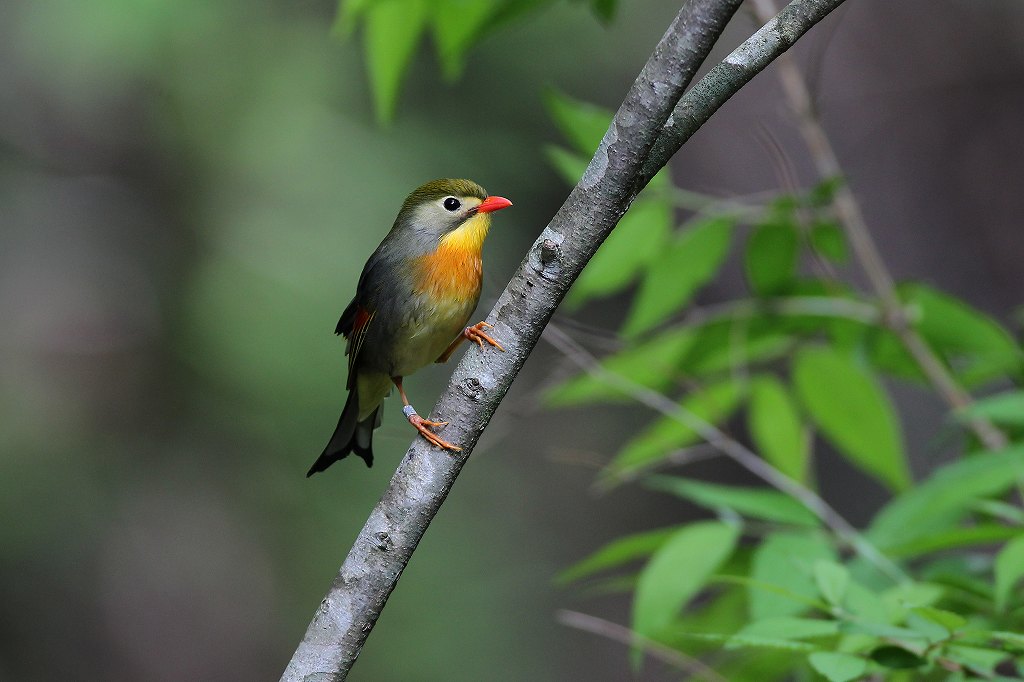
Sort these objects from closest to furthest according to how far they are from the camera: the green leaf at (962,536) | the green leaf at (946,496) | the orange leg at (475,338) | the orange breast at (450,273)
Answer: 1. the orange leg at (475,338)
2. the green leaf at (962,536)
3. the green leaf at (946,496)
4. the orange breast at (450,273)

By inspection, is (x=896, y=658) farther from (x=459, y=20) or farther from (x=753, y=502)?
(x=459, y=20)

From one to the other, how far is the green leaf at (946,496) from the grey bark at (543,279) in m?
0.92

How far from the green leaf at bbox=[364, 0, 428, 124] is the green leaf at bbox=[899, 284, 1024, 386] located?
142 centimetres

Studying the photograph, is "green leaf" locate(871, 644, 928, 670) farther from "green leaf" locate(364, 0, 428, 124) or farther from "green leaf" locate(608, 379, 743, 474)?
"green leaf" locate(364, 0, 428, 124)

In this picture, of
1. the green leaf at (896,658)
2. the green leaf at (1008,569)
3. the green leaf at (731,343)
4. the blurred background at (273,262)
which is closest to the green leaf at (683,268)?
the green leaf at (731,343)

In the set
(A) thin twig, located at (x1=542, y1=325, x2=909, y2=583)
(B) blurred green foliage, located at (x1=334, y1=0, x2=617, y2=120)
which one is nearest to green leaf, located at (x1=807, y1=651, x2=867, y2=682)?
(A) thin twig, located at (x1=542, y1=325, x2=909, y2=583)

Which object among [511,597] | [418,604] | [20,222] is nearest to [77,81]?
[20,222]

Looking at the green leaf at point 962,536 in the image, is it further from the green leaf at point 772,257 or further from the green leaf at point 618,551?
the green leaf at point 772,257

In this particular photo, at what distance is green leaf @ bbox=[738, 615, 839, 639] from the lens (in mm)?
1598

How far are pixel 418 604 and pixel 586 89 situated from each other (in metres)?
4.07

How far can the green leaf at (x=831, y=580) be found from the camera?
5.58ft

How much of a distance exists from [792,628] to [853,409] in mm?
1021

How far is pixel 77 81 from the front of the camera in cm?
713

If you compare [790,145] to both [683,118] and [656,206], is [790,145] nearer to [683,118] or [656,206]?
[656,206]
